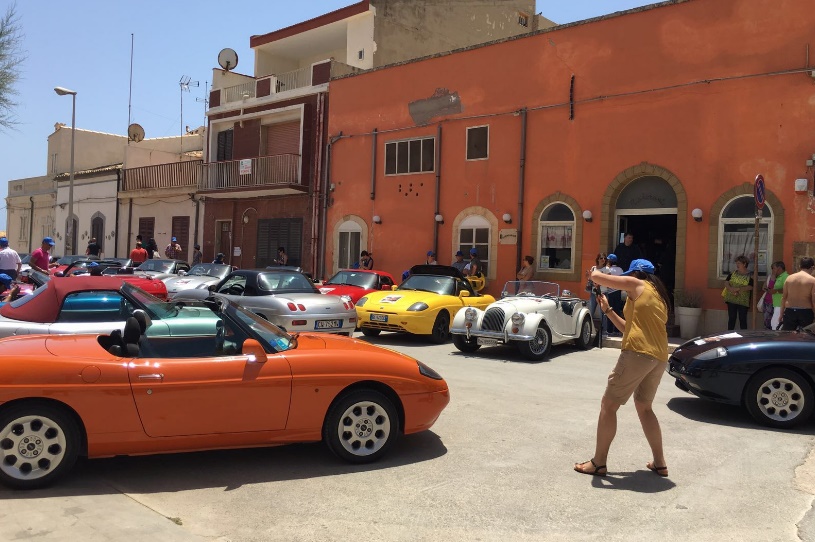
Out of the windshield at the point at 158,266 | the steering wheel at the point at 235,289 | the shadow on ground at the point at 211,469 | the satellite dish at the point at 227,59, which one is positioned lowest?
the shadow on ground at the point at 211,469

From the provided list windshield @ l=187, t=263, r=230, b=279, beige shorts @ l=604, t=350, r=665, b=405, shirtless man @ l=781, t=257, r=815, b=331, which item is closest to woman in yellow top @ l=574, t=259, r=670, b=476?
beige shorts @ l=604, t=350, r=665, b=405

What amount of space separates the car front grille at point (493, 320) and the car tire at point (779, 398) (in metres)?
4.59

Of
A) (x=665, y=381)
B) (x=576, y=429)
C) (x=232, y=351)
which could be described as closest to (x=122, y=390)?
(x=232, y=351)

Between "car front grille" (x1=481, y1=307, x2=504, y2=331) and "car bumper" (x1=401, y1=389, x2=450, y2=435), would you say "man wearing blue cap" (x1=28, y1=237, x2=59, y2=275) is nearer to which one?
"car front grille" (x1=481, y1=307, x2=504, y2=331)

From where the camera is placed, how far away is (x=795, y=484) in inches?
202

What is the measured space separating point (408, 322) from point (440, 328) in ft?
2.77

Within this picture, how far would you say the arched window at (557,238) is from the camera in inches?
672

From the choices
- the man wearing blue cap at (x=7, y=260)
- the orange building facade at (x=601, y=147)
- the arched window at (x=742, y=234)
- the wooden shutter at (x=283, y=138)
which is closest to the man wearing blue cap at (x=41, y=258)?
the man wearing blue cap at (x=7, y=260)

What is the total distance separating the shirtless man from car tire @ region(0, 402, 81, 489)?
9.17 m

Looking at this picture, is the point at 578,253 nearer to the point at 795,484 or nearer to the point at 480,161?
the point at 480,161

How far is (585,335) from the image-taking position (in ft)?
41.7

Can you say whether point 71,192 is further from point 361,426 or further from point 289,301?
point 361,426

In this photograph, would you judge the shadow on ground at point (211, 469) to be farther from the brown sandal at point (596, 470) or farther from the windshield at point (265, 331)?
the brown sandal at point (596, 470)

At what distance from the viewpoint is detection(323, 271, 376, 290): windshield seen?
15253 mm
